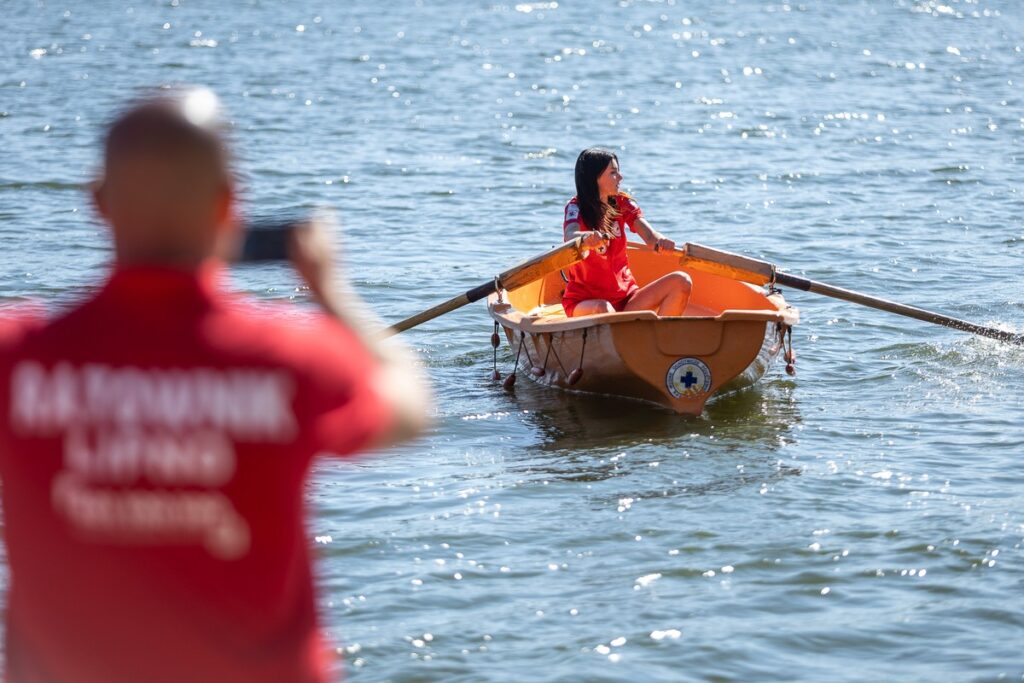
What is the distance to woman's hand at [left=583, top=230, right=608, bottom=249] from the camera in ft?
25.8

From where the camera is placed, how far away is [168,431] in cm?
190

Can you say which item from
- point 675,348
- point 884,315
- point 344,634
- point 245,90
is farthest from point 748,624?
point 245,90

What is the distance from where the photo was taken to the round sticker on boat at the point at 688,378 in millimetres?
7598

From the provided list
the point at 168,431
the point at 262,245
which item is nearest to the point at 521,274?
the point at 262,245

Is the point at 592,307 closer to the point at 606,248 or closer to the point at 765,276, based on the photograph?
the point at 606,248

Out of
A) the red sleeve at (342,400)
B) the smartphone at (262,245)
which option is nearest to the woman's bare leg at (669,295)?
the smartphone at (262,245)

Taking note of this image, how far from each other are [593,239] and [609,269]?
24.0 inches

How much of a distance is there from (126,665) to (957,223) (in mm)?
12919

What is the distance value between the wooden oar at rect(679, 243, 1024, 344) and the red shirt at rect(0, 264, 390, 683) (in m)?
6.18

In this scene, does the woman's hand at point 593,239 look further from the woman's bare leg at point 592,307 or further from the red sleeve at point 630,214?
the red sleeve at point 630,214

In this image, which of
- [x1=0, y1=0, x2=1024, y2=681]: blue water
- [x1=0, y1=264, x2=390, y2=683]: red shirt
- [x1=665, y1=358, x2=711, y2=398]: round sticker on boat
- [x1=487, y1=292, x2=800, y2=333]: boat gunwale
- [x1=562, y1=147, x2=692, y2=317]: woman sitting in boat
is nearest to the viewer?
[x1=0, y1=264, x2=390, y2=683]: red shirt

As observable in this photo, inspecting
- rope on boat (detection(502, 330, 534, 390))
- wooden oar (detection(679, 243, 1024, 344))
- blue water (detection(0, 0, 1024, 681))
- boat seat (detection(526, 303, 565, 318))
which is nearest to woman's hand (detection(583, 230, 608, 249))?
wooden oar (detection(679, 243, 1024, 344))

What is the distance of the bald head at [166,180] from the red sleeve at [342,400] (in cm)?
22

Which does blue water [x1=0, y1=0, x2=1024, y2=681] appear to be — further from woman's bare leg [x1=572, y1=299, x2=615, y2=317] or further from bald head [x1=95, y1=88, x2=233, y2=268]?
bald head [x1=95, y1=88, x2=233, y2=268]
